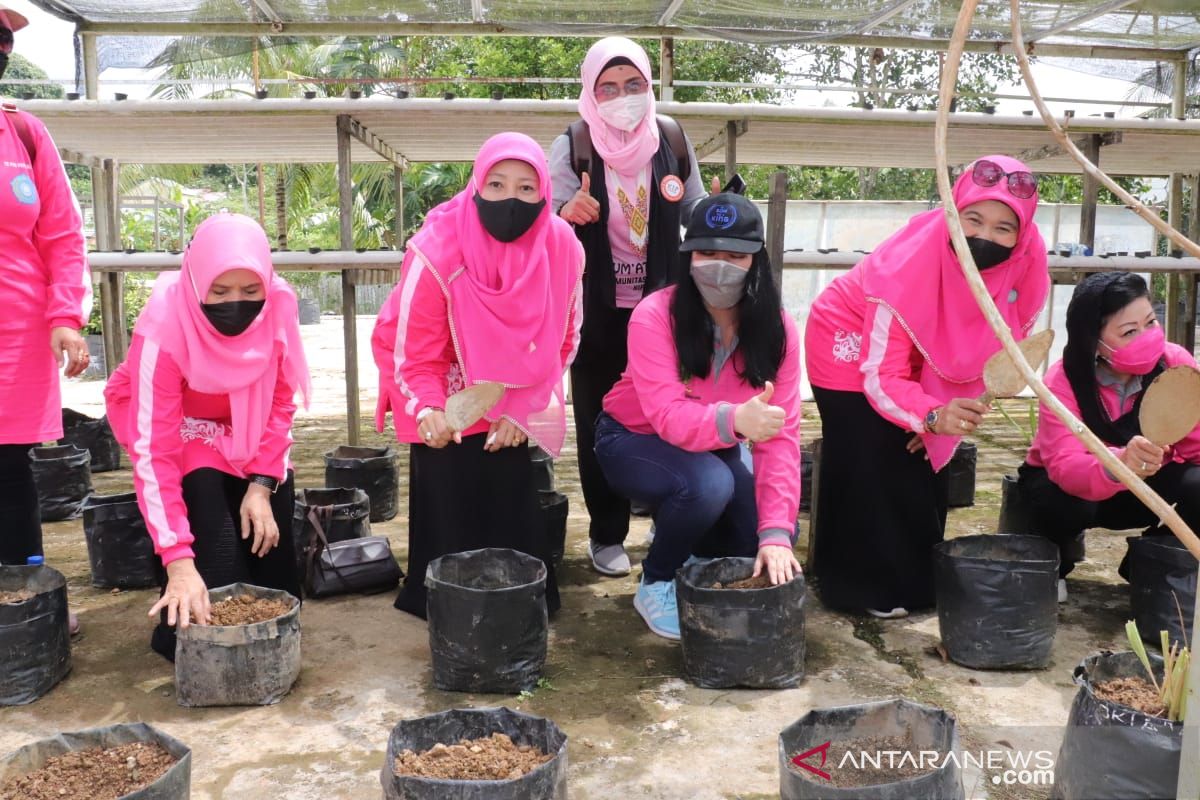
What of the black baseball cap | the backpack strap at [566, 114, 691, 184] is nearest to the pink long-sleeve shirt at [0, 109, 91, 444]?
the backpack strap at [566, 114, 691, 184]

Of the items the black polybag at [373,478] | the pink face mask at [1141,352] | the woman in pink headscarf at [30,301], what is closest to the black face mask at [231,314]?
the woman in pink headscarf at [30,301]

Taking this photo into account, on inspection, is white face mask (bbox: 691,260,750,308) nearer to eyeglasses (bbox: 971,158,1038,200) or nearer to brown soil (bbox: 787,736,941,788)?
eyeglasses (bbox: 971,158,1038,200)

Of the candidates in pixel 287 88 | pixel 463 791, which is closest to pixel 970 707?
pixel 463 791

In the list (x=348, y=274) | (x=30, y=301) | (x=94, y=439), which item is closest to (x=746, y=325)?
(x=30, y=301)

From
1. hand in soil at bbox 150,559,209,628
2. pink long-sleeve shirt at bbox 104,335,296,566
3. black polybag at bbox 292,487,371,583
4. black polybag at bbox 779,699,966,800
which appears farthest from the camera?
black polybag at bbox 292,487,371,583

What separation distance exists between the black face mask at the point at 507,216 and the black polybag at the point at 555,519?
1.00 m

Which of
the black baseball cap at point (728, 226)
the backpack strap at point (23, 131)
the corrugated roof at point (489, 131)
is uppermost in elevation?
the corrugated roof at point (489, 131)

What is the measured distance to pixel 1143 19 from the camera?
5.76m

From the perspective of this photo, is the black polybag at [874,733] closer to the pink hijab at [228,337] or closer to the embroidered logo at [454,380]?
the embroidered logo at [454,380]

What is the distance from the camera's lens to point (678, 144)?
3.32m

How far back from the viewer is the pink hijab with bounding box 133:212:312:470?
8.09 ft

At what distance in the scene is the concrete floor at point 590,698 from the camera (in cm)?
204

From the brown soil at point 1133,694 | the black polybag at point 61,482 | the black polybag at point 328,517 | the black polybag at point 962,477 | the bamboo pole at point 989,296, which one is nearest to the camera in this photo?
the bamboo pole at point 989,296

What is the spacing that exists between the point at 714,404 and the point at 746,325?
9.5 inches
